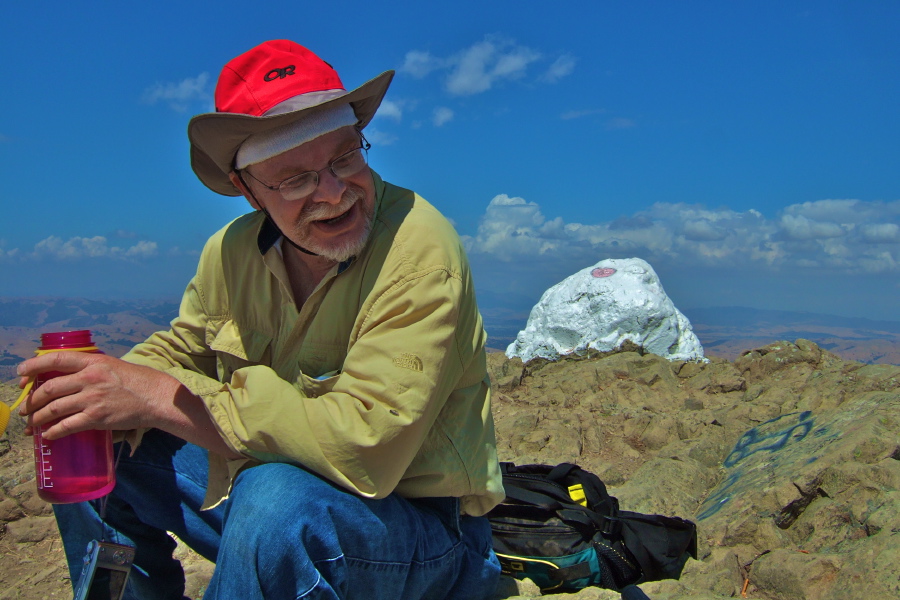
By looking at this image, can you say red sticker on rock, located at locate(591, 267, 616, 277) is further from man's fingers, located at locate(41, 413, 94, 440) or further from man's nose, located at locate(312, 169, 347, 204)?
man's fingers, located at locate(41, 413, 94, 440)

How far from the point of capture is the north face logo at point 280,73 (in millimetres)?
2281

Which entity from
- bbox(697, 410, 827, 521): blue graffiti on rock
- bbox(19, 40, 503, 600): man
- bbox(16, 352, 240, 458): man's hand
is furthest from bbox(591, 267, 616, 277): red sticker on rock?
bbox(16, 352, 240, 458): man's hand

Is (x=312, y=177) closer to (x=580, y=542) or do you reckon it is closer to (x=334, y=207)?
(x=334, y=207)

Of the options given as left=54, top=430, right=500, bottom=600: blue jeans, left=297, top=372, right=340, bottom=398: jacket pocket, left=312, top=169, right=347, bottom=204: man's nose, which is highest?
left=312, top=169, right=347, bottom=204: man's nose

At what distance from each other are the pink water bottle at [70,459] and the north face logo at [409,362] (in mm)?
913

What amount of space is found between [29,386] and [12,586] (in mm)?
1916

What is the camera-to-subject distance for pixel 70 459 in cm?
202

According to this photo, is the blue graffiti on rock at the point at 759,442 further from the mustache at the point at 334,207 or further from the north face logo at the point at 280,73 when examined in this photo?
the north face logo at the point at 280,73

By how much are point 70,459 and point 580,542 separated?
1865 mm

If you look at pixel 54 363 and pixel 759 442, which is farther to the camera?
pixel 759 442

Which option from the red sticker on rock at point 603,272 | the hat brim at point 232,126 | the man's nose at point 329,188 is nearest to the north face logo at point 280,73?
the hat brim at point 232,126

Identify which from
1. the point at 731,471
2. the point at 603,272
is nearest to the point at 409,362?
the point at 731,471

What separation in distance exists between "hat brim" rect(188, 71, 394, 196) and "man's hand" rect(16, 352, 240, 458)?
31.4 inches

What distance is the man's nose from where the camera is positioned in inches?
87.7
